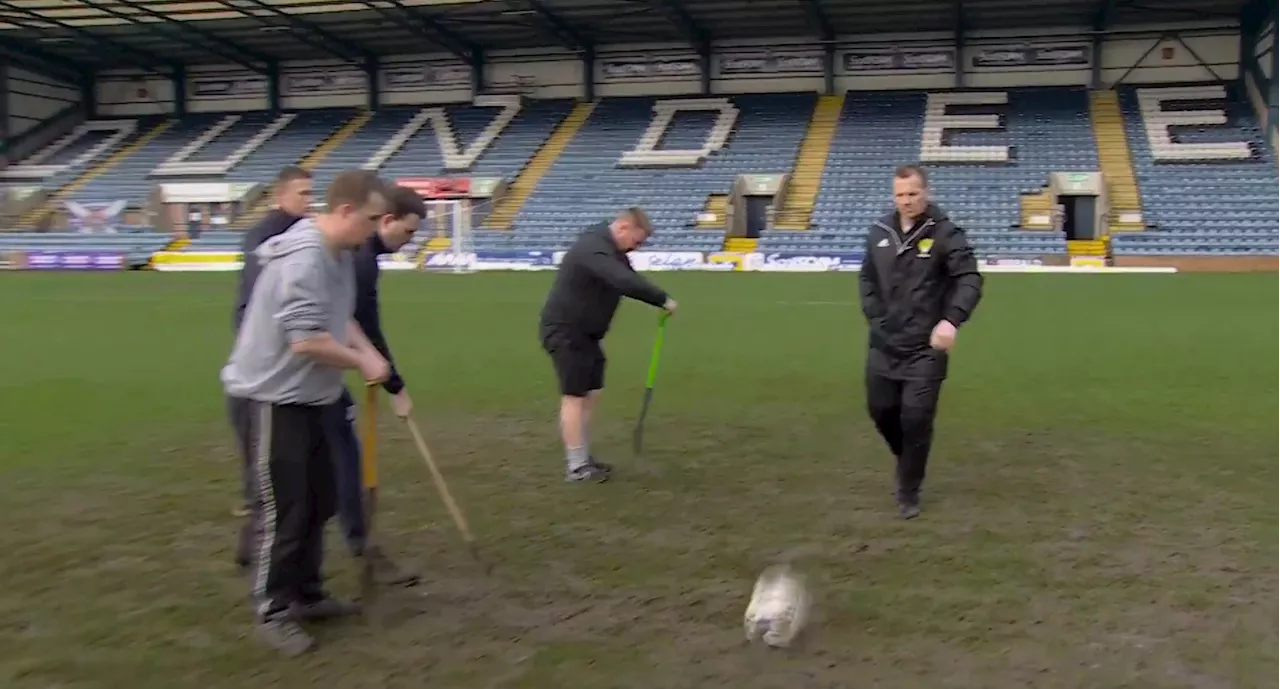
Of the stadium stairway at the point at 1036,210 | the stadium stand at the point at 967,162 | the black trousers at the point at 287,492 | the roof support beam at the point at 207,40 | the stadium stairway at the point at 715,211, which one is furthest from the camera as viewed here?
the roof support beam at the point at 207,40

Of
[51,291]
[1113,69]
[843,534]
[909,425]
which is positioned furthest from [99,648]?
[1113,69]

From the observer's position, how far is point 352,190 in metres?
3.56

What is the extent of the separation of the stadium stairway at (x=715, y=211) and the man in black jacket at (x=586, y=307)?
27.0 meters

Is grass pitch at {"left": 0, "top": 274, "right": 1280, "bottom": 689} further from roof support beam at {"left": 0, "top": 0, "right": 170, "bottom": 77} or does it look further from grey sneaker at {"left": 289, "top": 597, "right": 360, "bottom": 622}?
roof support beam at {"left": 0, "top": 0, "right": 170, "bottom": 77}

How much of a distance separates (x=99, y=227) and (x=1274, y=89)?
3982 centimetres

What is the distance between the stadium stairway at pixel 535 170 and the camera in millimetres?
35406

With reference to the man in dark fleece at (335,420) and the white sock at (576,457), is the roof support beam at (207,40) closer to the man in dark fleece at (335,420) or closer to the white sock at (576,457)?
the white sock at (576,457)

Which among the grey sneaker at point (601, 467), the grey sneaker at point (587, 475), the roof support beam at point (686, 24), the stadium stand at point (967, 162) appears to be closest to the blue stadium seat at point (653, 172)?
the stadium stand at point (967, 162)

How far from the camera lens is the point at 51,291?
72.0 ft

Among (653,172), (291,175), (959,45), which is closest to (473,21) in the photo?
(653,172)

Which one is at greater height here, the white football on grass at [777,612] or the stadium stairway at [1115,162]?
the stadium stairway at [1115,162]

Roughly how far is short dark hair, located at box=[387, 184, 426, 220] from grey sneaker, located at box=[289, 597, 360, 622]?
A: 156cm

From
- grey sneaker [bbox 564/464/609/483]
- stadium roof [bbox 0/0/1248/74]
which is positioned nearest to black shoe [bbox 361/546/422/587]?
grey sneaker [bbox 564/464/609/483]

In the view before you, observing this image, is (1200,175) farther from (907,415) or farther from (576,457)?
(576,457)
